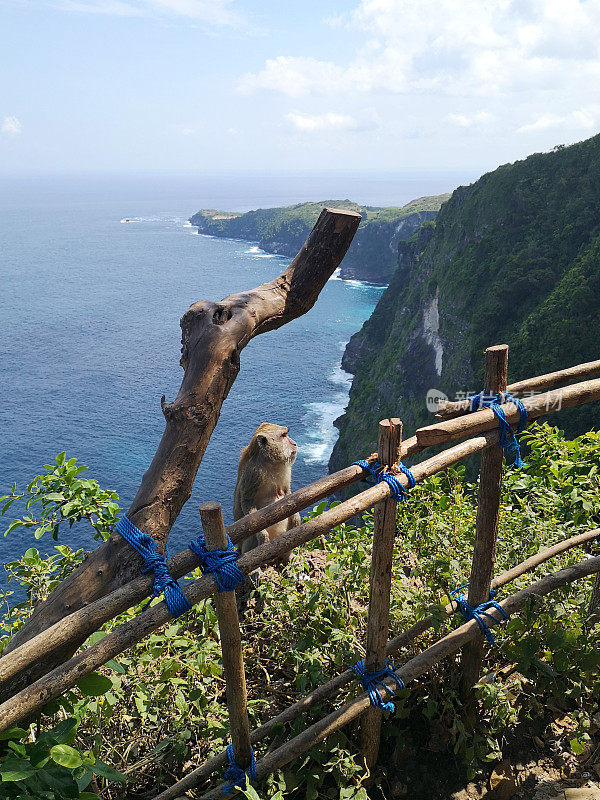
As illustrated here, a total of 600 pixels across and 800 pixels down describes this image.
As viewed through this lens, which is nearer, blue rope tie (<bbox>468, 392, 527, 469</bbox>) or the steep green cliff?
blue rope tie (<bbox>468, 392, 527, 469</bbox>)

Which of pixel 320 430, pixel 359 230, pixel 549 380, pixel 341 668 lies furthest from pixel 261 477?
pixel 359 230

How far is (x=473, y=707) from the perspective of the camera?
3.67 m

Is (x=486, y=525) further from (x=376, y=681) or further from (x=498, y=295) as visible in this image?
(x=498, y=295)

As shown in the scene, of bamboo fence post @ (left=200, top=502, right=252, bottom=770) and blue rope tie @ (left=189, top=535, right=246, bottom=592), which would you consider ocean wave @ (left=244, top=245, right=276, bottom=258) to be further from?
blue rope tie @ (left=189, top=535, right=246, bottom=592)

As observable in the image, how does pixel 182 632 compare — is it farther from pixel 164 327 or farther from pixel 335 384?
pixel 164 327

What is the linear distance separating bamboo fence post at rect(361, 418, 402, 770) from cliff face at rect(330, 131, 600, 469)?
31.6m

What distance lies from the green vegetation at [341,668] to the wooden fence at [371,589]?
0.44 ft

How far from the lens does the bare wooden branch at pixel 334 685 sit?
A: 10.1 feet

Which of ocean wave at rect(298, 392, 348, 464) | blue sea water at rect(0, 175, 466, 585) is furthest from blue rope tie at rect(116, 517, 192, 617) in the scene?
ocean wave at rect(298, 392, 348, 464)

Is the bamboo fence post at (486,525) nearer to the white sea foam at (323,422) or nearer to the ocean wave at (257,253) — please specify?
the white sea foam at (323,422)

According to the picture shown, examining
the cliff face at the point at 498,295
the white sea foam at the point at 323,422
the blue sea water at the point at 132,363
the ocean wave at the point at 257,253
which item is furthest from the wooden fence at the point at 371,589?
the ocean wave at the point at 257,253

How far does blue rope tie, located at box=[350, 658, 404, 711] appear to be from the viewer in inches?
127

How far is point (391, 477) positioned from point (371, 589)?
66 cm

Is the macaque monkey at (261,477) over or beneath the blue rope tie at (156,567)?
beneath
